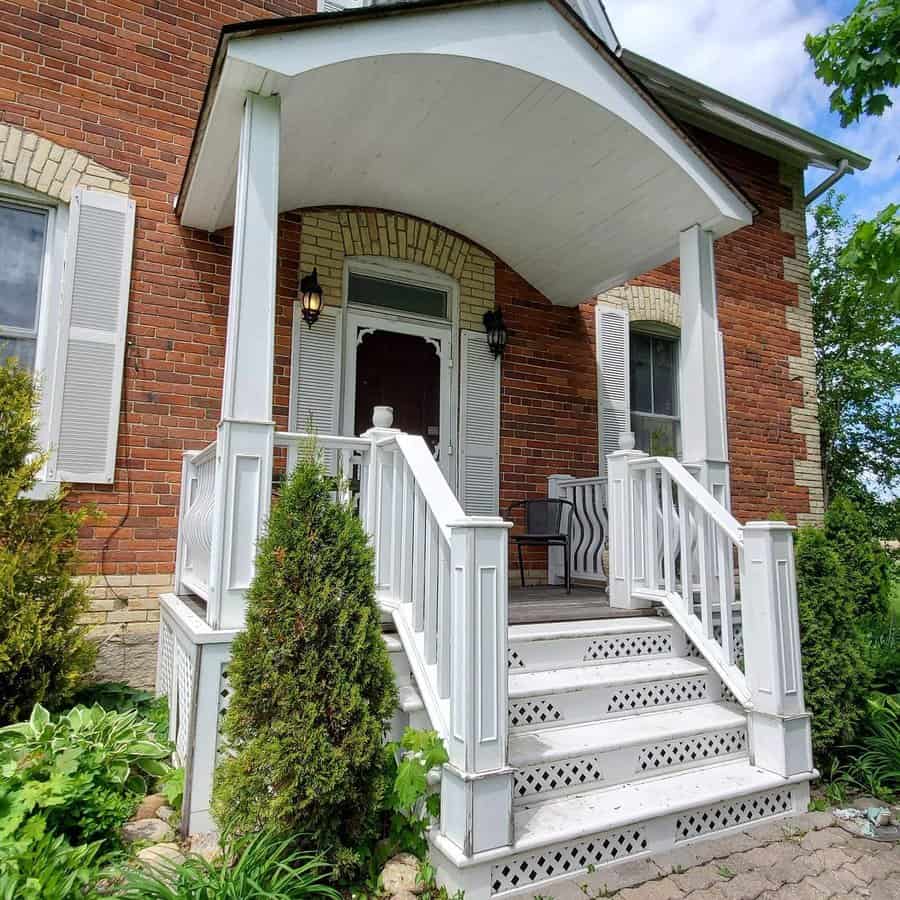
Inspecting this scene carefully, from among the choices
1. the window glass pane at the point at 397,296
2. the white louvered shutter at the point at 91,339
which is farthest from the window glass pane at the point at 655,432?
the white louvered shutter at the point at 91,339

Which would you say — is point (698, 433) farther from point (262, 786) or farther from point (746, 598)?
point (262, 786)

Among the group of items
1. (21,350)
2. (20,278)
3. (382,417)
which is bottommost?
(382,417)

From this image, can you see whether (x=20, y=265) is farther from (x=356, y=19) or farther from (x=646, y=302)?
(x=646, y=302)

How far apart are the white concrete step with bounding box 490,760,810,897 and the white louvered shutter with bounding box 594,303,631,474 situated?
336 cm

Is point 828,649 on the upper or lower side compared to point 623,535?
lower

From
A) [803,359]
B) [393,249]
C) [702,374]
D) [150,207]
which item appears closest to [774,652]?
[702,374]

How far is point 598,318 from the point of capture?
19.8 feet

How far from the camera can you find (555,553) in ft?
17.8

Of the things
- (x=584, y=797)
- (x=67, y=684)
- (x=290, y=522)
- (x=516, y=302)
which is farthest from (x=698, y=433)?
(x=67, y=684)

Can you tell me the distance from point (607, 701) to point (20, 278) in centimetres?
419

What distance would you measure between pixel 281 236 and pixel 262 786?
3.76 metres

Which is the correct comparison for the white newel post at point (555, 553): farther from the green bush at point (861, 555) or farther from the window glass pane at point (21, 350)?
the window glass pane at point (21, 350)

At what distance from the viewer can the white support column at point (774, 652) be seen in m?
2.94

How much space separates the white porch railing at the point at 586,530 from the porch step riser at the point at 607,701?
1541mm
